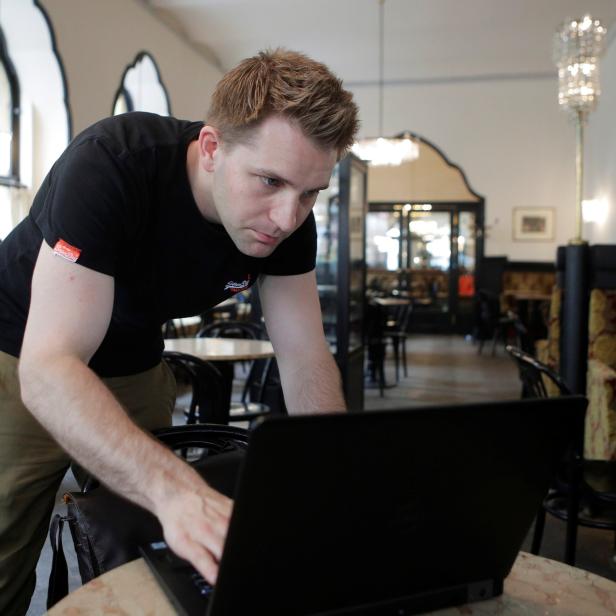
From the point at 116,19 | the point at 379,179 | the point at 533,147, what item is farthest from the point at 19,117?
the point at 533,147

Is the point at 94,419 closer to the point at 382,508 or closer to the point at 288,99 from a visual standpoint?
the point at 382,508

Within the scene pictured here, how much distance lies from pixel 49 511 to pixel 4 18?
5.83m

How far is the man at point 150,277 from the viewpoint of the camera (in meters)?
0.88

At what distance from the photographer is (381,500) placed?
0.68 m

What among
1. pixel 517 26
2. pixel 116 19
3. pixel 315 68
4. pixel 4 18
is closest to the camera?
pixel 315 68

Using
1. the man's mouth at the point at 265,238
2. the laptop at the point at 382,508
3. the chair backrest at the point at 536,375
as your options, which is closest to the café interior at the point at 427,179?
the chair backrest at the point at 536,375

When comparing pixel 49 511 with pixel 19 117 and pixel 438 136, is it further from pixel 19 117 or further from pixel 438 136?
pixel 438 136

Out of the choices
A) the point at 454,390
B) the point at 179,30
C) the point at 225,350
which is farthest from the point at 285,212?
the point at 179,30

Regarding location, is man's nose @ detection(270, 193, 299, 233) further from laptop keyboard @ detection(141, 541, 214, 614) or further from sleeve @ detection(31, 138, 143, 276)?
laptop keyboard @ detection(141, 541, 214, 614)

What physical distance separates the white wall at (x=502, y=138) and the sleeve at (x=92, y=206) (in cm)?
1115

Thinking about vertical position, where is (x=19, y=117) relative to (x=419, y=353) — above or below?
above

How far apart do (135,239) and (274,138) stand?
1.08ft

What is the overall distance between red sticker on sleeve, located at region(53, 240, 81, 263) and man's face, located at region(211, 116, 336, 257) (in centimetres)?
25

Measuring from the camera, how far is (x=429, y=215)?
484 inches
